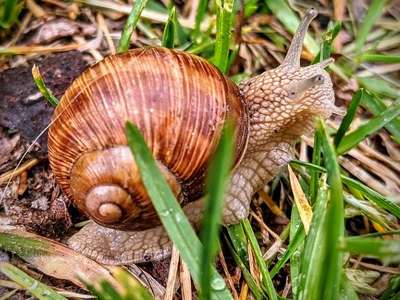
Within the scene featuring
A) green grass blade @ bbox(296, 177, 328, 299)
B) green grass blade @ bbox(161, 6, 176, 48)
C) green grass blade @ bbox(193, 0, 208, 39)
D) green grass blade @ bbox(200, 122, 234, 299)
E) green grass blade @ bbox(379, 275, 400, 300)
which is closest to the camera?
green grass blade @ bbox(200, 122, 234, 299)

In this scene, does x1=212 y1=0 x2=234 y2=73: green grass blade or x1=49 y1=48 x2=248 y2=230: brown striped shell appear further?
x1=212 y1=0 x2=234 y2=73: green grass blade

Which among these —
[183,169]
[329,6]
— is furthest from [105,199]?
[329,6]

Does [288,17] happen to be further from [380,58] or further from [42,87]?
[42,87]

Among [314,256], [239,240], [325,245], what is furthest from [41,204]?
[325,245]

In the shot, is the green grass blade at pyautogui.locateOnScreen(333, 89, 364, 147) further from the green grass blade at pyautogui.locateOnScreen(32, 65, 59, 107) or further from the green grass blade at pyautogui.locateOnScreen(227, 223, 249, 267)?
the green grass blade at pyautogui.locateOnScreen(32, 65, 59, 107)

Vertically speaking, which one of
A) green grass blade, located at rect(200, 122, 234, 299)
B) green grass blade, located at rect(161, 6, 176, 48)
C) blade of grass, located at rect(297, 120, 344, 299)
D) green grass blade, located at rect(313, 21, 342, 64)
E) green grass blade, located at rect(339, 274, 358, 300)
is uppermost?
green grass blade, located at rect(161, 6, 176, 48)

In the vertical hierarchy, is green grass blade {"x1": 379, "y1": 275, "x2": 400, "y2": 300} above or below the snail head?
below

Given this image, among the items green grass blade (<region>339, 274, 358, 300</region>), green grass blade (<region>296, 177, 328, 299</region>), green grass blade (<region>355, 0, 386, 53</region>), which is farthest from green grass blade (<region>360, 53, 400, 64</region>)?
green grass blade (<region>339, 274, 358, 300</region>)
